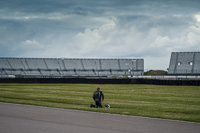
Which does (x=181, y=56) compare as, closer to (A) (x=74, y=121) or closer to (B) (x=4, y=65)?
(B) (x=4, y=65)

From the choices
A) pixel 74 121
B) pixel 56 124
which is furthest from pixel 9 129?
pixel 74 121

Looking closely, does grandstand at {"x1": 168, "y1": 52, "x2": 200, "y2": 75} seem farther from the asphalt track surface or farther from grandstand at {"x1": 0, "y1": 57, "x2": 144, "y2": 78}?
the asphalt track surface

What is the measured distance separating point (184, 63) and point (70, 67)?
33937 millimetres

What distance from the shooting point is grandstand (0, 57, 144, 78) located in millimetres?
86438

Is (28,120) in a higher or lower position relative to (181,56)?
lower

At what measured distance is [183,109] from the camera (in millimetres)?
16750

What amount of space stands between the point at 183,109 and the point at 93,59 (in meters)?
74.7

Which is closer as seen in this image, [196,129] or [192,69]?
[196,129]

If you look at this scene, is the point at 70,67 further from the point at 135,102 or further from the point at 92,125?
the point at 92,125

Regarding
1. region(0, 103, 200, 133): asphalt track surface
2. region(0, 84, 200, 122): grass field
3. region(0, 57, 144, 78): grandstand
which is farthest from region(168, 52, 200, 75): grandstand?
region(0, 103, 200, 133): asphalt track surface

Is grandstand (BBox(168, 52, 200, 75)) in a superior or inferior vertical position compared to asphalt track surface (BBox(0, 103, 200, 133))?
superior

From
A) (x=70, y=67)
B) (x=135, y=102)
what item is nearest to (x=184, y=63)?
(x=70, y=67)

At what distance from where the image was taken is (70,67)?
8894cm

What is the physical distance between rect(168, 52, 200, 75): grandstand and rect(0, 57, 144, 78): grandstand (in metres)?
12.4
